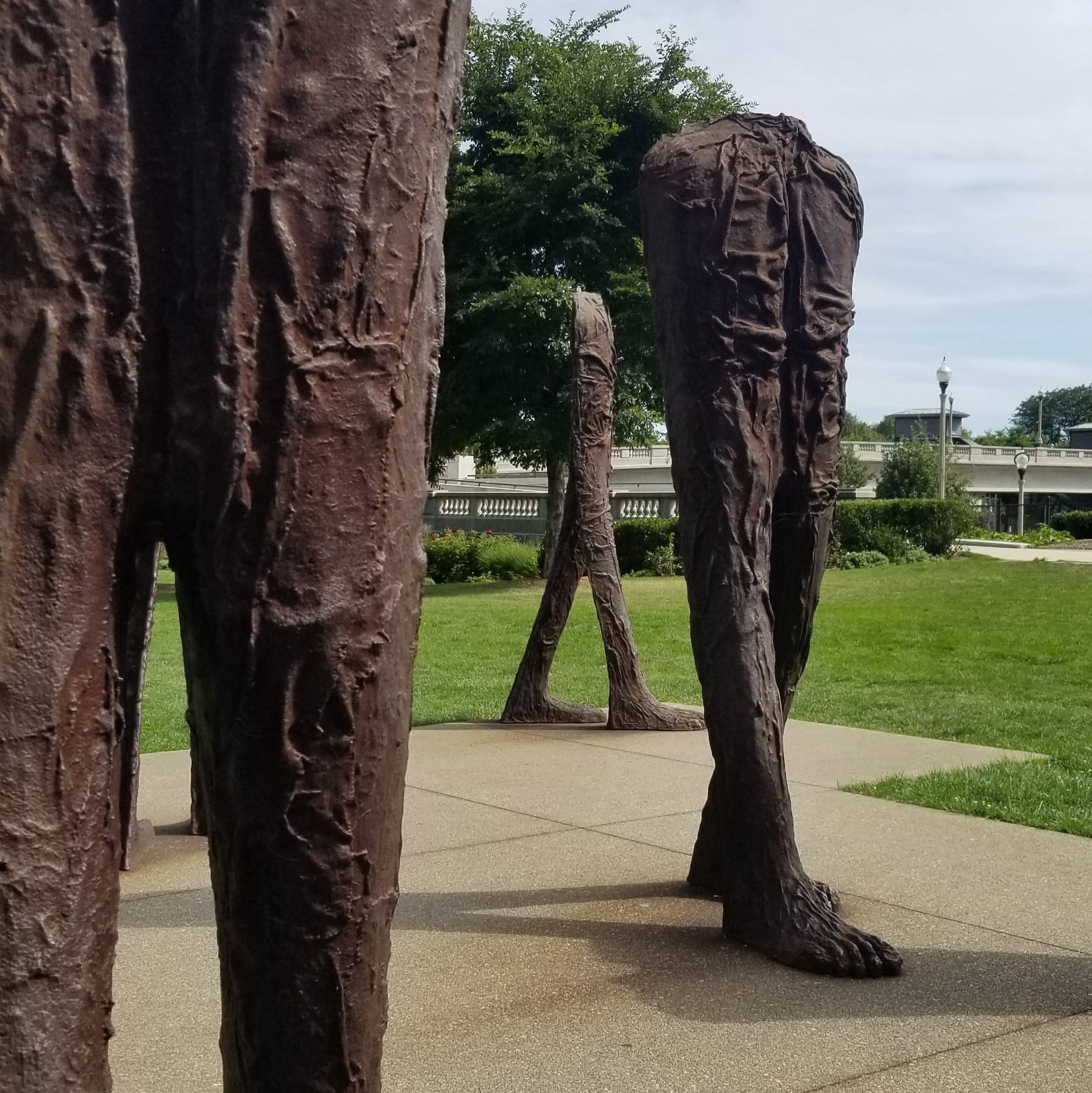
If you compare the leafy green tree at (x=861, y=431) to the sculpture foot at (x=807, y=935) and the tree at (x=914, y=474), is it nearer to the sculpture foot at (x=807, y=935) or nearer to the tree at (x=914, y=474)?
the tree at (x=914, y=474)

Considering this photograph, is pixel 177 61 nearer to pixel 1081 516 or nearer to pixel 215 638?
pixel 215 638

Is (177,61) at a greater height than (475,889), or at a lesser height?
greater

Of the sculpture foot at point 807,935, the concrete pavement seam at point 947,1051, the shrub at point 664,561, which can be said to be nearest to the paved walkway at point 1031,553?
the shrub at point 664,561

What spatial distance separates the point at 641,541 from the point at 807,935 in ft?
69.8

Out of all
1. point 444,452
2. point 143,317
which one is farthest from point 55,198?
point 444,452

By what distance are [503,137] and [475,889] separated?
1877cm

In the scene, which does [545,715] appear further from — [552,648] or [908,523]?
[908,523]

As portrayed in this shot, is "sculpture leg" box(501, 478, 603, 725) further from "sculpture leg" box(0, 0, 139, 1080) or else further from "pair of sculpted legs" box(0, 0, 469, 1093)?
"sculpture leg" box(0, 0, 139, 1080)

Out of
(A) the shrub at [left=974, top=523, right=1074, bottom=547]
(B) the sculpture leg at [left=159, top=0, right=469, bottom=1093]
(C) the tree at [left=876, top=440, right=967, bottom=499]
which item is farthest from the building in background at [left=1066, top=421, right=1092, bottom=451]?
(B) the sculpture leg at [left=159, top=0, right=469, bottom=1093]

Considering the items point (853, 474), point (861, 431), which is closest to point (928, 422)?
point (861, 431)

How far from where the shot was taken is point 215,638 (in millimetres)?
1636

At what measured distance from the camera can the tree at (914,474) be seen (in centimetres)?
3744

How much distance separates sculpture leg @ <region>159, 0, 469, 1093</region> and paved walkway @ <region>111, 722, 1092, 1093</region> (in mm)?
1503

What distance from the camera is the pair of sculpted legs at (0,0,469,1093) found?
4.97 ft
